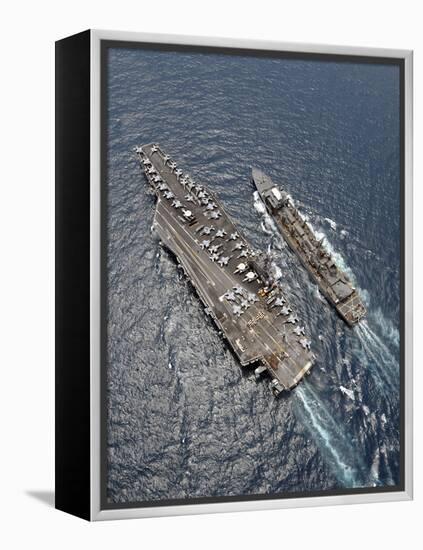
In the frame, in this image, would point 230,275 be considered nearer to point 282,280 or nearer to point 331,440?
point 282,280

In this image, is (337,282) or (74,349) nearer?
(74,349)

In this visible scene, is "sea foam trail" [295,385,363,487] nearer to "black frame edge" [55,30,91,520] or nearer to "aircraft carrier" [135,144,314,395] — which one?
"aircraft carrier" [135,144,314,395]

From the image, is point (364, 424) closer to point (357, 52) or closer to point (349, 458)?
point (349, 458)

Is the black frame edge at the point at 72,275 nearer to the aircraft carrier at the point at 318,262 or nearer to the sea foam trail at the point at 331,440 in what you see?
the aircraft carrier at the point at 318,262

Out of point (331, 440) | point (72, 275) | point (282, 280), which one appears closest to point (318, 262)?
point (282, 280)

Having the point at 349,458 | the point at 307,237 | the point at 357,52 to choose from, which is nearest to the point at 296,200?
the point at 307,237

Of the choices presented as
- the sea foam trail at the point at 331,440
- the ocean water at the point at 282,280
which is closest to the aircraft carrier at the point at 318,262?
the ocean water at the point at 282,280

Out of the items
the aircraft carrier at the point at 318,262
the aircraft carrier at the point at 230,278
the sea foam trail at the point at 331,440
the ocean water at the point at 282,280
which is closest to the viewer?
the ocean water at the point at 282,280
